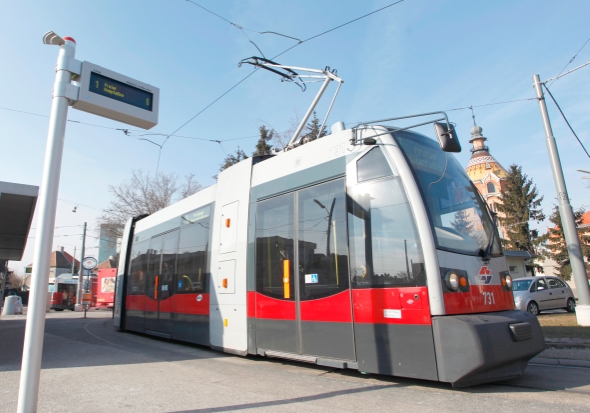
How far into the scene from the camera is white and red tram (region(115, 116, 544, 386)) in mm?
4465

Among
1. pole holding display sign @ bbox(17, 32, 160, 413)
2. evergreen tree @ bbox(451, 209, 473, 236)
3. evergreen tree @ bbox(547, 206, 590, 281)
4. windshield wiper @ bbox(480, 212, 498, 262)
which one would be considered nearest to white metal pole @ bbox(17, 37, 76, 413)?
pole holding display sign @ bbox(17, 32, 160, 413)

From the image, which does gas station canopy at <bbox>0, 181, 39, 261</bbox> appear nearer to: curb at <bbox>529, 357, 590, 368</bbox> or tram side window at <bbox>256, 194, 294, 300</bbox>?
tram side window at <bbox>256, 194, 294, 300</bbox>

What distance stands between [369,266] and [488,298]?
145 cm

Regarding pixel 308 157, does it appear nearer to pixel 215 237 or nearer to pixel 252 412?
pixel 215 237

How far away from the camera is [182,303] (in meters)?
9.16

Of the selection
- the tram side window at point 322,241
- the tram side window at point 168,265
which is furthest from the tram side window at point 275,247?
the tram side window at point 168,265

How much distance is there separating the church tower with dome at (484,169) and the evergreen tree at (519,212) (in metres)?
15.4

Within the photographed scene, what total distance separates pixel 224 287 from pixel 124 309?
283 inches

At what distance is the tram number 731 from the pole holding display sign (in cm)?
441

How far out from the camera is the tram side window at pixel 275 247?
6168 millimetres

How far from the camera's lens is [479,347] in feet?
13.5

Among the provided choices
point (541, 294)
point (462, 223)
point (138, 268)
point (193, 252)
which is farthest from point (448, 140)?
point (541, 294)

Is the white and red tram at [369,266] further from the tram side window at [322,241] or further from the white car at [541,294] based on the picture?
the white car at [541,294]

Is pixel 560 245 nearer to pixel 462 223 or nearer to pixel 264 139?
pixel 264 139
